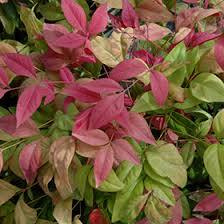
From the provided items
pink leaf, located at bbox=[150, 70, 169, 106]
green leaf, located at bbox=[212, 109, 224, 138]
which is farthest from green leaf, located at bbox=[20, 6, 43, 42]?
green leaf, located at bbox=[212, 109, 224, 138]

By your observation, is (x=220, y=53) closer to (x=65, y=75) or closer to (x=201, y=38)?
(x=201, y=38)

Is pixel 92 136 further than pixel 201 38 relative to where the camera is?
No

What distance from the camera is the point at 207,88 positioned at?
100 centimetres

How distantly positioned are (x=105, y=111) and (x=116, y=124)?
10 cm

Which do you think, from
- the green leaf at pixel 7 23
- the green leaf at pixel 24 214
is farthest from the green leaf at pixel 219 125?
the green leaf at pixel 7 23

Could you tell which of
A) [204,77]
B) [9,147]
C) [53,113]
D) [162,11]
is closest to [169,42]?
[162,11]

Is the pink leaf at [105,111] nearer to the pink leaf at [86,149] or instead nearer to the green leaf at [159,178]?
the pink leaf at [86,149]

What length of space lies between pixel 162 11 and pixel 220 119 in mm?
341

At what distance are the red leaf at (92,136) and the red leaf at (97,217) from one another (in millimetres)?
199

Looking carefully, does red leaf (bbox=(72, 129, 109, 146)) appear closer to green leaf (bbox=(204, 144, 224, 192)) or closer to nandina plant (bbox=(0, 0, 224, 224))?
nandina plant (bbox=(0, 0, 224, 224))

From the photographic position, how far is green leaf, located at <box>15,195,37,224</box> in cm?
110

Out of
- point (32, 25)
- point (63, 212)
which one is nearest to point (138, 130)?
point (63, 212)

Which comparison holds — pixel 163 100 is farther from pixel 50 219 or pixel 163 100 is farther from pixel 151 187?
pixel 50 219

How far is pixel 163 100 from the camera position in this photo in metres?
0.94
